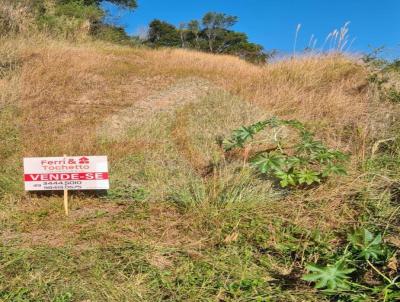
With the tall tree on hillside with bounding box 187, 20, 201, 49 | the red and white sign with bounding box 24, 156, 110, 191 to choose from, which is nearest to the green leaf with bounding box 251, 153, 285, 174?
the red and white sign with bounding box 24, 156, 110, 191

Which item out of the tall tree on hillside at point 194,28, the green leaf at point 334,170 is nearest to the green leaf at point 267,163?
the green leaf at point 334,170

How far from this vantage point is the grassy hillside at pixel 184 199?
2.06 meters

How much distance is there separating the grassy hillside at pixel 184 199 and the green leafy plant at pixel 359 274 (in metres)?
0.04

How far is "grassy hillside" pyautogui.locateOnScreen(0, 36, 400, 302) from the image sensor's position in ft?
6.77

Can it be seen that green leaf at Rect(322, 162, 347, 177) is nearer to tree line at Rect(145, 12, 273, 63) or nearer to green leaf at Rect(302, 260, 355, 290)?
green leaf at Rect(302, 260, 355, 290)

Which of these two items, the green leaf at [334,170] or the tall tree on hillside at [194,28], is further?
the tall tree on hillside at [194,28]

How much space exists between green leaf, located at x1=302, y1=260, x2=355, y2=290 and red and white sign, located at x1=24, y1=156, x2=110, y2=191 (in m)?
1.55

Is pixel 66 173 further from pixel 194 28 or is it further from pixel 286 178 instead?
pixel 194 28

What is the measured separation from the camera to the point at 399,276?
6.04 feet

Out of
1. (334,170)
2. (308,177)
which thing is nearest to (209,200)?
(308,177)

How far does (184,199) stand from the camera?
8.88 feet

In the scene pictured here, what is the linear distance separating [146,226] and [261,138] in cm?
161

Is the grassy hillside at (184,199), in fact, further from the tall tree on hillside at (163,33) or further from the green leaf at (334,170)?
the tall tree on hillside at (163,33)

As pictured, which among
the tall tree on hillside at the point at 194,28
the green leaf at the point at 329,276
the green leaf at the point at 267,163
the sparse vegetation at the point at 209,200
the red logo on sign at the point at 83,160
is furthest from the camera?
the tall tree on hillside at the point at 194,28
